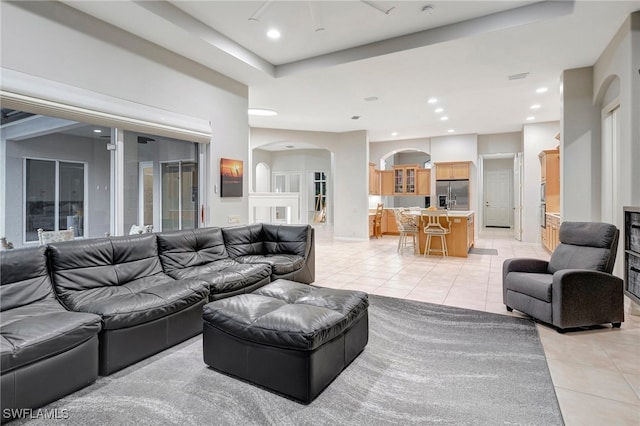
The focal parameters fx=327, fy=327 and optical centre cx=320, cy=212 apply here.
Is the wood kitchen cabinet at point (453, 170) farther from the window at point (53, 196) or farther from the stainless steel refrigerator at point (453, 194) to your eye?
the window at point (53, 196)

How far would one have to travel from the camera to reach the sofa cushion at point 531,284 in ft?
10.1

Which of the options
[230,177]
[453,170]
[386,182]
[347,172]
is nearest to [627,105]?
[230,177]

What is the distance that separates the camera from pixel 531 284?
324cm

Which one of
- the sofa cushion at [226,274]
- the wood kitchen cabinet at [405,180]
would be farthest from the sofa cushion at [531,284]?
the wood kitchen cabinet at [405,180]

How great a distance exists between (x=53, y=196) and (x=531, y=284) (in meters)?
4.86

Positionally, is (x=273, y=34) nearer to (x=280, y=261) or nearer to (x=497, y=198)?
(x=280, y=261)

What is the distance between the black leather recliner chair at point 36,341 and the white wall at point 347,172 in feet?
22.7

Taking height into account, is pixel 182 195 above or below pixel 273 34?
below

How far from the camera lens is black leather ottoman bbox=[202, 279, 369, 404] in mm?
1997

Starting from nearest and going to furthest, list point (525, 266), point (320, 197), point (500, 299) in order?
point (525, 266)
point (500, 299)
point (320, 197)

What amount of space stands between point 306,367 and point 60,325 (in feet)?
5.07

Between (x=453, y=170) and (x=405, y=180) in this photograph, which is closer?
(x=453, y=170)

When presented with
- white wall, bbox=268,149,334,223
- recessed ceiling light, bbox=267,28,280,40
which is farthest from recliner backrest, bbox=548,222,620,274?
white wall, bbox=268,149,334,223

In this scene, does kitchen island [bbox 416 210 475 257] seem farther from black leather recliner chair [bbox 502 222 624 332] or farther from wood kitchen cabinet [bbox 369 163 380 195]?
wood kitchen cabinet [bbox 369 163 380 195]
